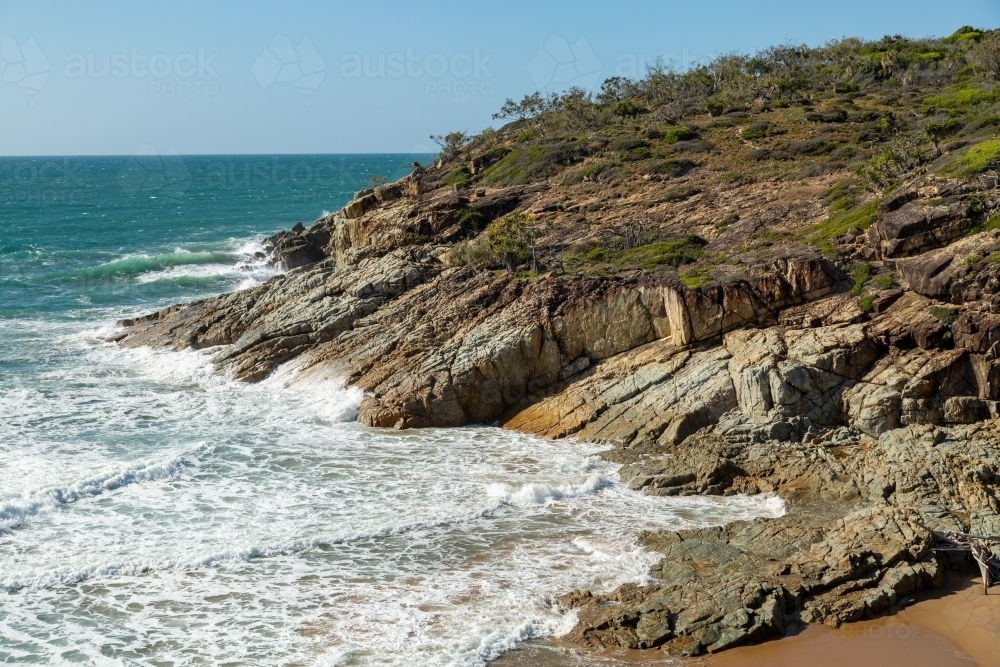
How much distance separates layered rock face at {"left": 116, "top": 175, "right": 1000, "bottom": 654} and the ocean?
3.49 ft

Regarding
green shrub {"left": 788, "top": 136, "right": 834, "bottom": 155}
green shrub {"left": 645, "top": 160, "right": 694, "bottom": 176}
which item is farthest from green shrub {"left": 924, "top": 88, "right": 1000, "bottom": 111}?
green shrub {"left": 645, "top": 160, "right": 694, "bottom": 176}

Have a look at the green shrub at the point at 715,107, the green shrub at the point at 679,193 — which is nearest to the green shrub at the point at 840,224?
the green shrub at the point at 679,193

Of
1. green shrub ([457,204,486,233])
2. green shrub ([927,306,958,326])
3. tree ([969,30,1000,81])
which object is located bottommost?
green shrub ([927,306,958,326])

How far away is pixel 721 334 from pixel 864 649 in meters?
11.5

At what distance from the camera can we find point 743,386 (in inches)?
910

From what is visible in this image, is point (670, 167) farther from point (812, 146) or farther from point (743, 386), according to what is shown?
point (743, 386)

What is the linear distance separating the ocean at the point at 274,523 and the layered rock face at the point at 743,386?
1064 mm

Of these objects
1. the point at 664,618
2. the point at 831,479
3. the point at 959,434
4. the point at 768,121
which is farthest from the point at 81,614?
the point at 768,121

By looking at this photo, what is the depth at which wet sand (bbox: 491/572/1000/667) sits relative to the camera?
563 inches

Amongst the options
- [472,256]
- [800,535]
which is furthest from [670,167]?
[800,535]

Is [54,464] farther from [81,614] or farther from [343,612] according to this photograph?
[343,612]

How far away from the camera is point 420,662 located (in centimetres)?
1445

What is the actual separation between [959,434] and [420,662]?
13136 mm

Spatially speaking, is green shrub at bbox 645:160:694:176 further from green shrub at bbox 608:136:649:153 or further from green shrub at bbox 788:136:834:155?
green shrub at bbox 788:136:834:155
